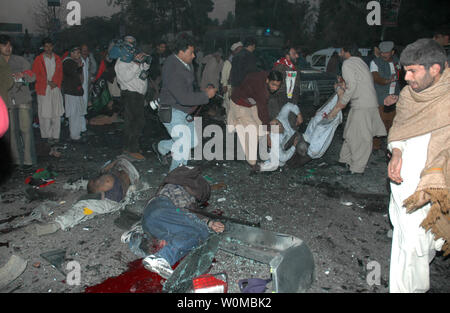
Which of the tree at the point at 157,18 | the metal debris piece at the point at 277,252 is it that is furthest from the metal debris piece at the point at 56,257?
the tree at the point at 157,18

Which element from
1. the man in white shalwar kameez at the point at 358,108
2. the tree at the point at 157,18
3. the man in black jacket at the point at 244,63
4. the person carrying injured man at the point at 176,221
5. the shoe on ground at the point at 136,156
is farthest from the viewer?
the tree at the point at 157,18

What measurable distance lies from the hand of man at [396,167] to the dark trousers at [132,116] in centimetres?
467

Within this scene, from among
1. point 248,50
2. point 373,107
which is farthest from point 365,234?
point 248,50

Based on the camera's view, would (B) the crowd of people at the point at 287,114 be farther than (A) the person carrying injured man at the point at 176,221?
No

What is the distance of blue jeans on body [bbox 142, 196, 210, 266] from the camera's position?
3000 millimetres

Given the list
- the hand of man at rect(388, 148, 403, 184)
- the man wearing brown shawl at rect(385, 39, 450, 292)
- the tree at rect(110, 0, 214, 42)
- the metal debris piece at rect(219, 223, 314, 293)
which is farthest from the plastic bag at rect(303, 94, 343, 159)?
the tree at rect(110, 0, 214, 42)

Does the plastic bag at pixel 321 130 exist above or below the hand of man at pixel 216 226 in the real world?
above

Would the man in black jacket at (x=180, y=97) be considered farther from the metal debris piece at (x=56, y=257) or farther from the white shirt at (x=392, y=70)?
the white shirt at (x=392, y=70)

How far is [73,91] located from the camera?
714 centimetres

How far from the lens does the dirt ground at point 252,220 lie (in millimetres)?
3092

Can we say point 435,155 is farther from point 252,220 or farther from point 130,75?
point 130,75

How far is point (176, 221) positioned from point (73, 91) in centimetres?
531

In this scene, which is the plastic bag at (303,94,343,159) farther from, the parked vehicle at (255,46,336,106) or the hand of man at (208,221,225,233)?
the parked vehicle at (255,46,336,106)

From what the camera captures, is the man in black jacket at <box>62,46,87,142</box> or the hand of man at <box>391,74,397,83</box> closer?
the hand of man at <box>391,74,397,83</box>
